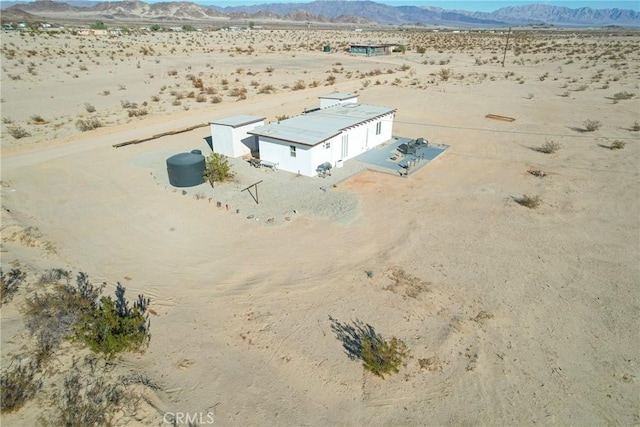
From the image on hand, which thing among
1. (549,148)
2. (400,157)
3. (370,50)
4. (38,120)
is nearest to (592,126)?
(549,148)

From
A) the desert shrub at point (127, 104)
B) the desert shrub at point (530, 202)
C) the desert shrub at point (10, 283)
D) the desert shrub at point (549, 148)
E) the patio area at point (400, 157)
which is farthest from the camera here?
the desert shrub at point (127, 104)

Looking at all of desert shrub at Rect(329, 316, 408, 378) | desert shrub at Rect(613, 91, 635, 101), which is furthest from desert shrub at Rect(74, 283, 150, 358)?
desert shrub at Rect(613, 91, 635, 101)

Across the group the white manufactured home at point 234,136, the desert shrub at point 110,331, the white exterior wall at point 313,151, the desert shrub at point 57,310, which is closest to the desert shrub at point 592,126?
the white exterior wall at point 313,151

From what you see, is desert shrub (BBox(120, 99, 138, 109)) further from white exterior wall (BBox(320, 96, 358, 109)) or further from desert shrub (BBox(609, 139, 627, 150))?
desert shrub (BBox(609, 139, 627, 150))

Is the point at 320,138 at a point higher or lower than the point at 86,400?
higher

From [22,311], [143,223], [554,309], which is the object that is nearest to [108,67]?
[143,223]

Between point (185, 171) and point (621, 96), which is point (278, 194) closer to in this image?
point (185, 171)

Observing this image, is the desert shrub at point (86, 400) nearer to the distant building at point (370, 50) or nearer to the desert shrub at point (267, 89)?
the desert shrub at point (267, 89)
